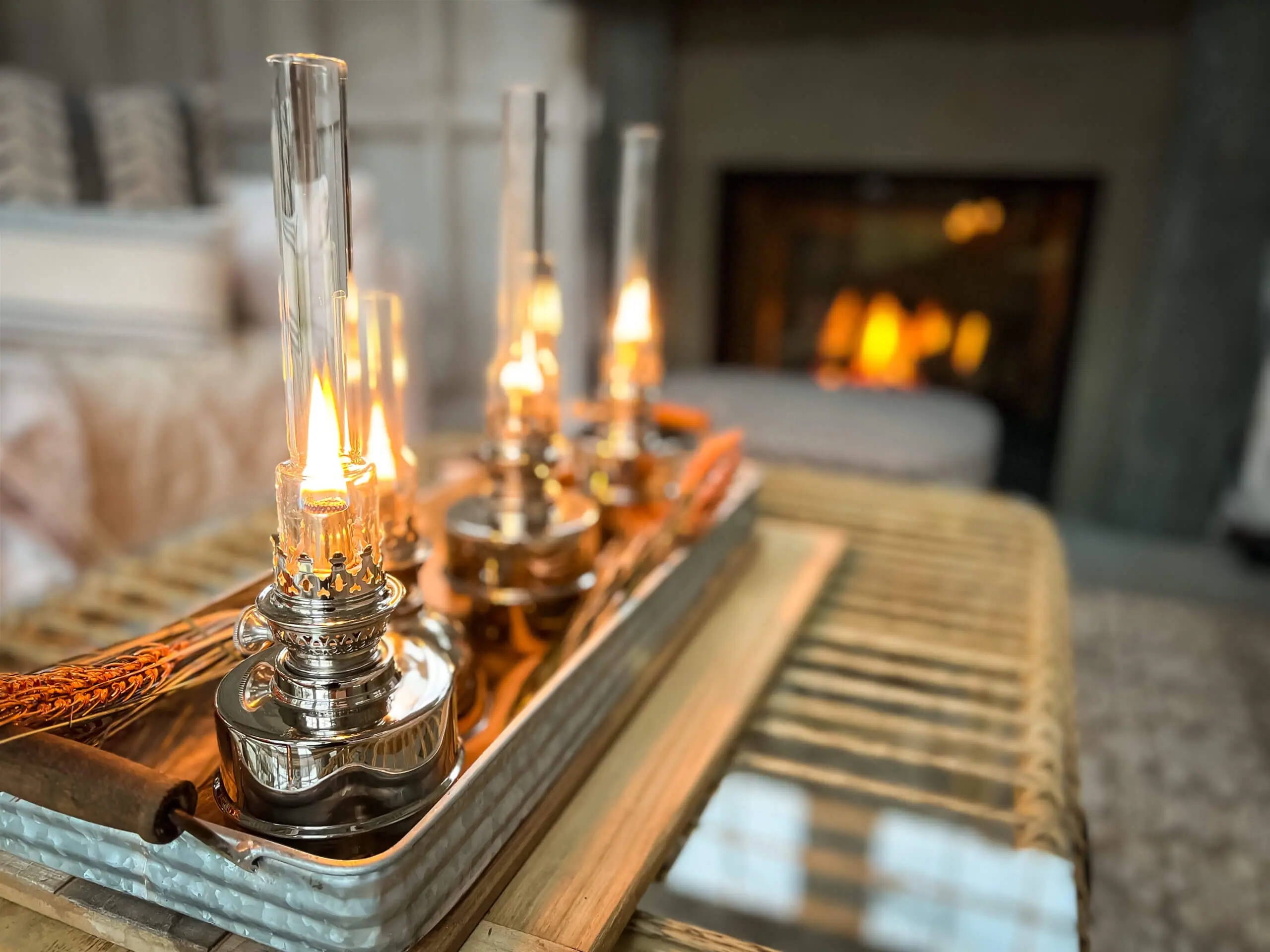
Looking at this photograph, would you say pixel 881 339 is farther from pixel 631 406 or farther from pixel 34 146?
pixel 34 146

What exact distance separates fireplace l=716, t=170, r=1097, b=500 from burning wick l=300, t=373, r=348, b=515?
5.90 ft

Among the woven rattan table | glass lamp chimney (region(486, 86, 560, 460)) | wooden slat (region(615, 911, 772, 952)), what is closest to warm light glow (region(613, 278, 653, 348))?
glass lamp chimney (region(486, 86, 560, 460))

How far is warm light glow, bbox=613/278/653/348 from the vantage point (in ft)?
2.48

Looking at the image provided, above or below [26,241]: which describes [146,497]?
below

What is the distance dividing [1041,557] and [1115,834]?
1.30ft

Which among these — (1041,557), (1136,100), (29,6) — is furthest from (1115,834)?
(29,6)

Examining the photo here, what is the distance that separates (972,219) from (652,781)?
2.12 m

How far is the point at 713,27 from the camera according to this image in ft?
7.65

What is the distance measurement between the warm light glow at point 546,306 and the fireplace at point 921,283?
4.89ft

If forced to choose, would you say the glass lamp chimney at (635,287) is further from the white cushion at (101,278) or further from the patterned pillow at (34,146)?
the patterned pillow at (34,146)

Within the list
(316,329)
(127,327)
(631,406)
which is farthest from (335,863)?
(127,327)

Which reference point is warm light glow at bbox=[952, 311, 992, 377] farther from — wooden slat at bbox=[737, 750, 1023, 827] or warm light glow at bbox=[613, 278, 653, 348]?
wooden slat at bbox=[737, 750, 1023, 827]

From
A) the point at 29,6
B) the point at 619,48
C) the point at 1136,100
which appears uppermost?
the point at 29,6

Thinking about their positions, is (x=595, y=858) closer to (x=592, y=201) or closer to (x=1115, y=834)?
(x=1115, y=834)
